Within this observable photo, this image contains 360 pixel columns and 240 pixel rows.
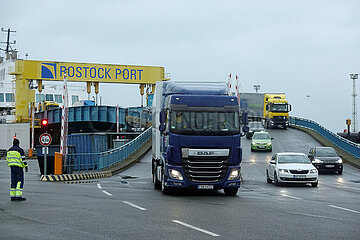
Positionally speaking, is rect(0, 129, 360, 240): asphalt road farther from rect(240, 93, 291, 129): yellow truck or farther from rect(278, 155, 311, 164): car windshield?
rect(240, 93, 291, 129): yellow truck

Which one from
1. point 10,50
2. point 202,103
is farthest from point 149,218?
point 10,50

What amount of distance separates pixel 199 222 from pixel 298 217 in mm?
2297

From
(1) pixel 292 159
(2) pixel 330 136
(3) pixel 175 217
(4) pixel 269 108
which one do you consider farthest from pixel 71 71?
(3) pixel 175 217

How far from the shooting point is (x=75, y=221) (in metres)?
10.9

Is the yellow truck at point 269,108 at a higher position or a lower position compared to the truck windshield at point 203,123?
higher

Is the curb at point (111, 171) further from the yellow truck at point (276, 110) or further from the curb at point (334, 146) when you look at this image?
the yellow truck at point (276, 110)

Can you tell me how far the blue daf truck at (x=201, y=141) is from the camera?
16.2m

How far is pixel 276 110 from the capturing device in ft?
201

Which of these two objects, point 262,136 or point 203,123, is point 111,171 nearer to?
point 203,123

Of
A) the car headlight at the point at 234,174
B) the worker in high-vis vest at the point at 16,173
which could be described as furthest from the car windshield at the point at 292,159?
the worker in high-vis vest at the point at 16,173

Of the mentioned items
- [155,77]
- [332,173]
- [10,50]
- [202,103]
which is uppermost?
[10,50]

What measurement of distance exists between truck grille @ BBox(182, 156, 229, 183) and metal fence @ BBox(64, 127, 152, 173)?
13.7 m

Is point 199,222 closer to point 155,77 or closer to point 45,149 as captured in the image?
point 45,149

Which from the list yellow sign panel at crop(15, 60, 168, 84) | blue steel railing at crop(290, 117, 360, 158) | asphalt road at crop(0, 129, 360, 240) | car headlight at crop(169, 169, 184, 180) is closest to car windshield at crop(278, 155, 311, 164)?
asphalt road at crop(0, 129, 360, 240)
